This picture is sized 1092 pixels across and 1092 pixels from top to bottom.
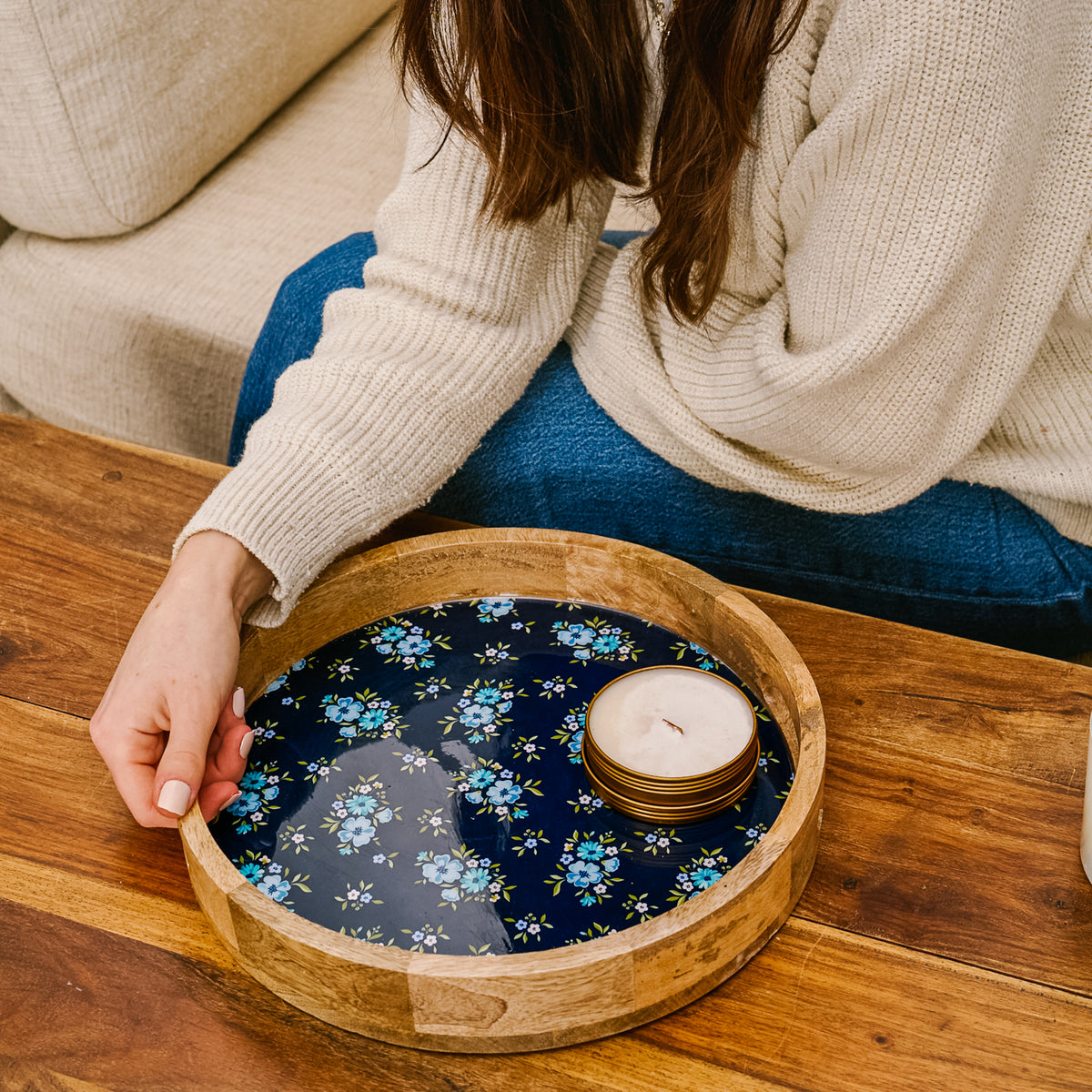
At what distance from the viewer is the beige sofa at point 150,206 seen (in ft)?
4.13

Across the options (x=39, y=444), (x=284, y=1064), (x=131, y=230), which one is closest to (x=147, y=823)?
(x=284, y=1064)

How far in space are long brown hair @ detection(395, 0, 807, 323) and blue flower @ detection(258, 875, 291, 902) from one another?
1.66 ft

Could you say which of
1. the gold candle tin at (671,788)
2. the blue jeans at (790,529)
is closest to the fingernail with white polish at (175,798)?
the gold candle tin at (671,788)

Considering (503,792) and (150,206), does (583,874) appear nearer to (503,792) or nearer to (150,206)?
(503,792)

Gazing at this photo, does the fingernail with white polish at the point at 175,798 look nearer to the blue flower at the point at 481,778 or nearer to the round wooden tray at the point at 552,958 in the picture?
the round wooden tray at the point at 552,958

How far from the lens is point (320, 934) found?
1.78 feet

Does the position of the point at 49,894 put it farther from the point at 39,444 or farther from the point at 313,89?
the point at 313,89

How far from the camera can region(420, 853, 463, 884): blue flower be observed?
62cm

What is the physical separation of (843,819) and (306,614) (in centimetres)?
38

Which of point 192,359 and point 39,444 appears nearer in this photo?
point 39,444

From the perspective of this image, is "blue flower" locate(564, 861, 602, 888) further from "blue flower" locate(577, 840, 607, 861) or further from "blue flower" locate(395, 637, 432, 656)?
"blue flower" locate(395, 637, 432, 656)

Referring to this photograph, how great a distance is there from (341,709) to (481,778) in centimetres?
11

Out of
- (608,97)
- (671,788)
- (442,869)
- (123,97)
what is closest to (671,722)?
(671,788)

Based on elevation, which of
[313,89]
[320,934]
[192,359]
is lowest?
[192,359]
